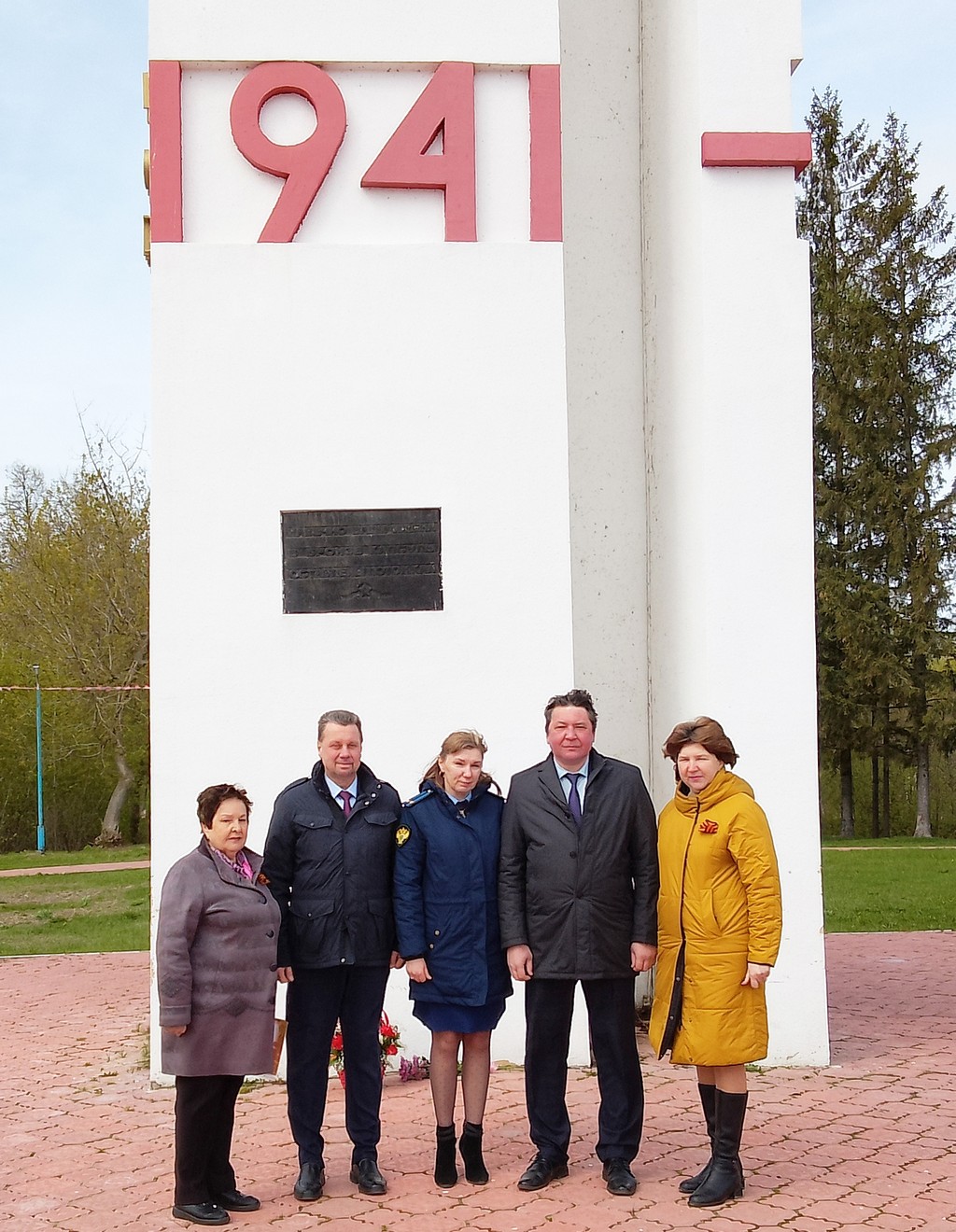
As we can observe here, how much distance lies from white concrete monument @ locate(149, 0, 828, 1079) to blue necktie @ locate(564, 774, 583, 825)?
71.5 inches

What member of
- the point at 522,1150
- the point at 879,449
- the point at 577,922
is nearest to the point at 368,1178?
the point at 522,1150

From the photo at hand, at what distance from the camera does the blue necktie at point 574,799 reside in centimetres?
532

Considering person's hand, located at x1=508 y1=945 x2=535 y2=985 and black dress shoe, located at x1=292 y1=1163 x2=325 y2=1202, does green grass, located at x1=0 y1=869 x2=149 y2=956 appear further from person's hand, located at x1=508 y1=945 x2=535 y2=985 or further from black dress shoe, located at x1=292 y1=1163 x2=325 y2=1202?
person's hand, located at x1=508 y1=945 x2=535 y2=985

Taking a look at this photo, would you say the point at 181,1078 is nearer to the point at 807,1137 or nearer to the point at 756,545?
the point at 807,1137

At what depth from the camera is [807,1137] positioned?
581cm

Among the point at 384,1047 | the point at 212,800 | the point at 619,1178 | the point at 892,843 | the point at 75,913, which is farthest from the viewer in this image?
the point at 892,843

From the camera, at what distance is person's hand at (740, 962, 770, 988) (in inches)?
195

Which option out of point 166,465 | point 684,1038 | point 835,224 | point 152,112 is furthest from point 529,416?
point 835,224

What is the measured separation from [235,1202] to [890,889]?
42.0ft

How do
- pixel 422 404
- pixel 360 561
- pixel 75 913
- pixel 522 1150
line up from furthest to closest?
1. pixel 75 913
2. pixel 422 404
3. pixel 360 561
4. pixel 522 1150

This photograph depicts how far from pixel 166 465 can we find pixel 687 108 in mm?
3459

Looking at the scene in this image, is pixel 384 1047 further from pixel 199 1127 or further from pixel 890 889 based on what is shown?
pixel 890 889

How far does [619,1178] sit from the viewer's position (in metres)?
5.14

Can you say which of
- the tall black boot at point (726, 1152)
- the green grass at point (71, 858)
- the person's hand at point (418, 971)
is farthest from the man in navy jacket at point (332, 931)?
the green grass at point (71, 858)
